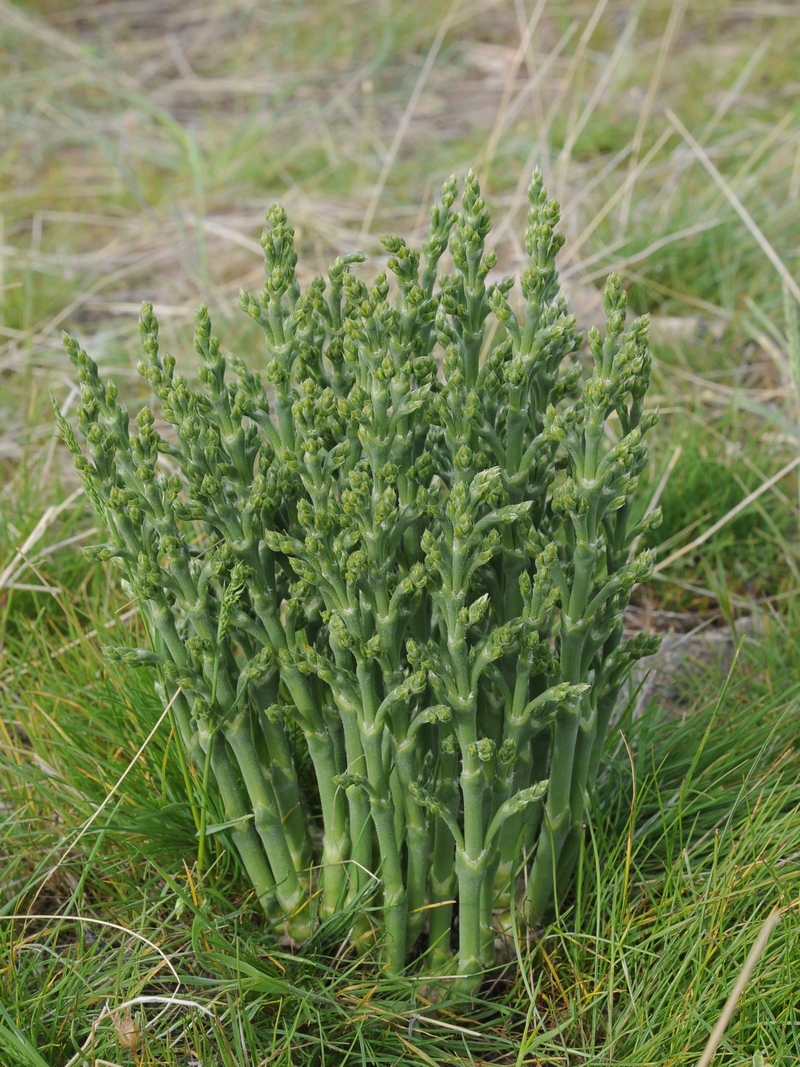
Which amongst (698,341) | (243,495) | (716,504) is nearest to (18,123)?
(698,341)

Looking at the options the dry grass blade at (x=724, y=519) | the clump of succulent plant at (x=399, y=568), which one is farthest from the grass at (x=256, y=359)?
the clump of succulent plant at (x=399, y=568)

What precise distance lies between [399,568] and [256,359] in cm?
241

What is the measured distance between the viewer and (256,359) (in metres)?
4.13

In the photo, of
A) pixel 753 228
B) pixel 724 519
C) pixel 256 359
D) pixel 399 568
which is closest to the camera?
pixel 399 568

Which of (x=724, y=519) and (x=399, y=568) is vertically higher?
(x=399, y=568)

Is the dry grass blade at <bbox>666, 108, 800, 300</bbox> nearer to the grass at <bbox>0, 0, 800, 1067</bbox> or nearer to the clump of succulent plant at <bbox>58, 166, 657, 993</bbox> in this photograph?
the grass at <bbox>0, 0, 800, 1067</bbox>

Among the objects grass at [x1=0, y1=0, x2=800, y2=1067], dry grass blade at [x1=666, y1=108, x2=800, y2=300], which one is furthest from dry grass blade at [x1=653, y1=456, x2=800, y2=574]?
dry grass blade at [x1=666, y1=108, x2=800, y2=300]

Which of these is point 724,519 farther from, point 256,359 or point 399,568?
point 256,359

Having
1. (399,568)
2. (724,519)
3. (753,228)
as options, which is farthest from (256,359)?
(399,568)

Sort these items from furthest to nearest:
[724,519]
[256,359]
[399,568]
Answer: [256,359]
[724,519]
[399,568]

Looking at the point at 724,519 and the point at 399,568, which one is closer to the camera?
the point at 399,568

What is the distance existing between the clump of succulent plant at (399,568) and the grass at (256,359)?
0.58 ft

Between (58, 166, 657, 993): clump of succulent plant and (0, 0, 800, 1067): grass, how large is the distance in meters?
0.18

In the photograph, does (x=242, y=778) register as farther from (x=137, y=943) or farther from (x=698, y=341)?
(x=698, y=341)
